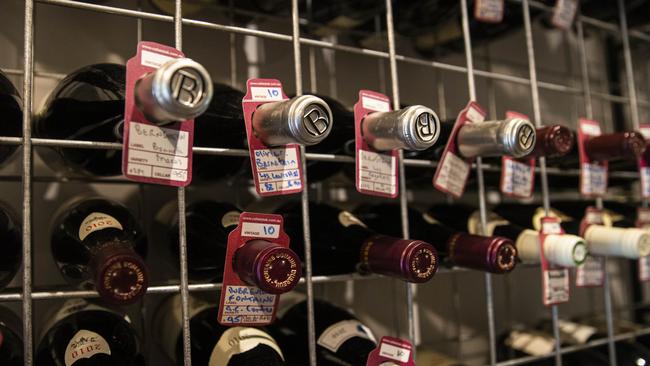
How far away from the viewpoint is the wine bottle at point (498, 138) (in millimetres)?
625

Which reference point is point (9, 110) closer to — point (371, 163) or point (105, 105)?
Result: point (105, 105)

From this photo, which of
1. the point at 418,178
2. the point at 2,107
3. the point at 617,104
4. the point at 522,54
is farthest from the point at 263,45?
the point at 617,104

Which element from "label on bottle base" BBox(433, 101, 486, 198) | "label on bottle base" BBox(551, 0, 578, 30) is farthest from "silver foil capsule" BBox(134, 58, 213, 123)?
"label on bottle base" BBox(551, 0, 578, 30)

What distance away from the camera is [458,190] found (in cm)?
68

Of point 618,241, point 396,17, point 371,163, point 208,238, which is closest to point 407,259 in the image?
point 371,163

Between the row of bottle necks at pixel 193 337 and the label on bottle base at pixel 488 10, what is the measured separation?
1.53ft

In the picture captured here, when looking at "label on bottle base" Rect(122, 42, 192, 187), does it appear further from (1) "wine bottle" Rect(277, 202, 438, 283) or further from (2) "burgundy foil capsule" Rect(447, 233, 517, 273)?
(2) "burgundy foil capsule" Rect(447, 233, 517, 273)

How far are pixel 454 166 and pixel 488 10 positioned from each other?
11.0 inches

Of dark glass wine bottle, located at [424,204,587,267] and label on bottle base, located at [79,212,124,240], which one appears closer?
label on bottle base, located at [79,212,124,240]

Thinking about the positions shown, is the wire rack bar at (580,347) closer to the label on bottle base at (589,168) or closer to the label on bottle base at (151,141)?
the label on bottle base at (589,168)

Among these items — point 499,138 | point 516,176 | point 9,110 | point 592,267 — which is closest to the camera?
point 9,110

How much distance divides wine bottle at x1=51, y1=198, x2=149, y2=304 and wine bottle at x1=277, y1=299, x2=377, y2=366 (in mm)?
217

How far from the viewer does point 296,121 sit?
0.49m

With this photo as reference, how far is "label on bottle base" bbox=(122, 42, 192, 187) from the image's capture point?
46 centimetres
